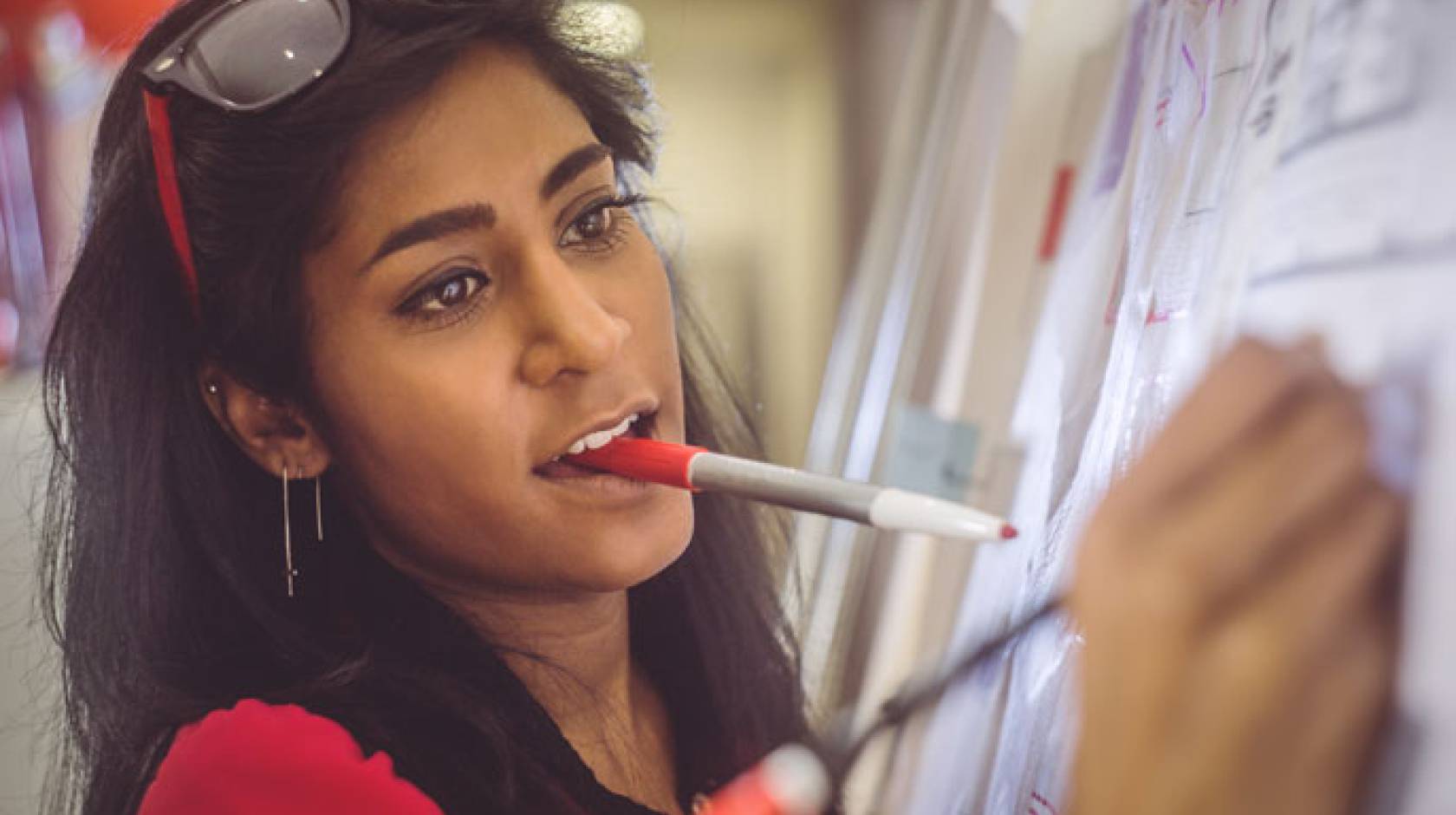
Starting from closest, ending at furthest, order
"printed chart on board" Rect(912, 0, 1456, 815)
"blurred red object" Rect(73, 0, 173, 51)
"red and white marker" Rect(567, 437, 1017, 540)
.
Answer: "printed chart on board" Rect(912, 0, 1456, 815)
"red and white marker" Rect(567, 437, 1017, 540)
"blurred red object" Rect(73, 0, 173, 51)

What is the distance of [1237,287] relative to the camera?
1.48 ft

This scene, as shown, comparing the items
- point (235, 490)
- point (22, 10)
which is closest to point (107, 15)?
point (22, 10)

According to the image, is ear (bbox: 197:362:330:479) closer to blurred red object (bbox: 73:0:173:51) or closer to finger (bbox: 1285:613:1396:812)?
finger (bbox: 1285:613:1396:812)

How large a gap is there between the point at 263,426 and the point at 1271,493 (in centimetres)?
61

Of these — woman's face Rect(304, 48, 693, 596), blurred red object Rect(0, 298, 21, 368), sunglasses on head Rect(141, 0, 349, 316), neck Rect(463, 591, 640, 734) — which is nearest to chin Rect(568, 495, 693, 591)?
woman's face Rect(304, 48, 693, 596)

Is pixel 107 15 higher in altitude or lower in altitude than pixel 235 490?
higher

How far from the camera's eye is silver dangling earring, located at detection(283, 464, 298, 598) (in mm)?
785

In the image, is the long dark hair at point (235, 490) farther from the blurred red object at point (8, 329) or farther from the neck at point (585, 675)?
the blurred red object at point (8, 329)

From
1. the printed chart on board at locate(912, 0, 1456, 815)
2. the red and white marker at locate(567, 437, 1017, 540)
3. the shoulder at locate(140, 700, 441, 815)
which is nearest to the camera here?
the printed chart on board at locate(912, 0, 1456, 815)

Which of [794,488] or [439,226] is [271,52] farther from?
[794,488]

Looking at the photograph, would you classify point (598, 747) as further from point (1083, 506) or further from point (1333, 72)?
point (1333, 72)

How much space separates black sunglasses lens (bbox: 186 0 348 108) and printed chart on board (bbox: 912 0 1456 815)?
1.42ft

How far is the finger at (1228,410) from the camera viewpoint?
39 cm

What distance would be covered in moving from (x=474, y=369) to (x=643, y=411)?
10cm
